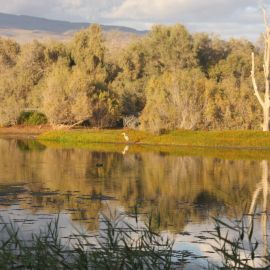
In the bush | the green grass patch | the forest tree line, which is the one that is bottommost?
the green grass patch

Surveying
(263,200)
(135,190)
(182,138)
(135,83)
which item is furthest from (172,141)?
(263,200)

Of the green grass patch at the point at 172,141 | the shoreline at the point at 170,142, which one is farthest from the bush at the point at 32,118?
the green grass patch at the point at 172,141

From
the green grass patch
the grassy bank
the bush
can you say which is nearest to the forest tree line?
the bush

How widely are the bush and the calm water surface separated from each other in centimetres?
2039

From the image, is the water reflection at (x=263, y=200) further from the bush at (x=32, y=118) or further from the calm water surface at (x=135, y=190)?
the bush at (x=32, y=118)

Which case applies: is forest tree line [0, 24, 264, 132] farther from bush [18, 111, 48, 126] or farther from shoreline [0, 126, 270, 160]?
shoreline [0, 126, 270, 160]

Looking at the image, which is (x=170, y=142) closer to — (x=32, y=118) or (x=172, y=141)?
(x=172, y=141)

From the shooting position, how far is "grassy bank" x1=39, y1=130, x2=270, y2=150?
45406 mm

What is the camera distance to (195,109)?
Result: 5069 cm

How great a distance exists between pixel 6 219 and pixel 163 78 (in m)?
38.0

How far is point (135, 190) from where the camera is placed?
2267 cm

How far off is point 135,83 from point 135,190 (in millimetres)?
39548

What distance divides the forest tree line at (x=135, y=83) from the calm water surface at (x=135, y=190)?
Answer: 14396mm

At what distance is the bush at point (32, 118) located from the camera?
57.8m
